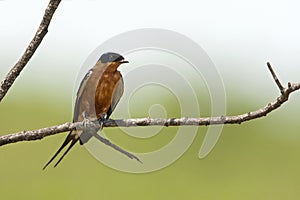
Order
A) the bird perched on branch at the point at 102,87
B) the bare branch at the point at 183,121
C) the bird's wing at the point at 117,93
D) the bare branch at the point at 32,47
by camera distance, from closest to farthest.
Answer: the bare branch at the point at 32,47 → the bare branch at the point at 183,121 → the bird perched on branch at the point at 102,87 → the bird's wing at the point at 117,93

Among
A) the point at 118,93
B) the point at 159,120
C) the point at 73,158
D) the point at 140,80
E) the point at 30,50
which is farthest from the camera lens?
the point at 73,158

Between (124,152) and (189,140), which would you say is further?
(189,140)

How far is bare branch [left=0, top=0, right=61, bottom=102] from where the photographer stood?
175 cm

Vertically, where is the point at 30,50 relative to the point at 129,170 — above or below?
above

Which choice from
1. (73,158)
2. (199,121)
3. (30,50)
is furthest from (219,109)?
(73,158)

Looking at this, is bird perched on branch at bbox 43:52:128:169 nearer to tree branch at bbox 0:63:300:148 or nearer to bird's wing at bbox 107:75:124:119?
bird's wing at bbox 107:75:124:119

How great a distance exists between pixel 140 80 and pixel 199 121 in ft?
1.91

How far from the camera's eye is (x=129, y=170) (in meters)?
2.16

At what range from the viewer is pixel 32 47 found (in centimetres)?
177

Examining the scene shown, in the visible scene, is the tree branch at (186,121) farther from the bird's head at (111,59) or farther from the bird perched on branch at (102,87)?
the bird's head at (111,59)

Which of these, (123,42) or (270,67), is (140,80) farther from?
(270,67)

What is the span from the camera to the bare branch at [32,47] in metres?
1.75

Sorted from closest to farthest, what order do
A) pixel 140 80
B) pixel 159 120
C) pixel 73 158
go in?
pixel 159 120 < pixel 140 80 < pixel 73 158

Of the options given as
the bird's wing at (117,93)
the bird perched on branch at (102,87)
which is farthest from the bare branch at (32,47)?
the bird's wing at (117,93)
